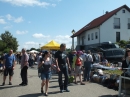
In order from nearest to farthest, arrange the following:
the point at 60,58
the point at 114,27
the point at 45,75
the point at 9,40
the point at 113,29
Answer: the point at 45,75 → the point at 60,58 → the point at 113,29 → the point at 114,27 → the point at 9,40

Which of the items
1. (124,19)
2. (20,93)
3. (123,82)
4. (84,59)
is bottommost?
(20,93)

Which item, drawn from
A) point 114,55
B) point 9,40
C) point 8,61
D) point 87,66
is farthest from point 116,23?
point 9,40

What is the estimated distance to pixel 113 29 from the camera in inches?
1581

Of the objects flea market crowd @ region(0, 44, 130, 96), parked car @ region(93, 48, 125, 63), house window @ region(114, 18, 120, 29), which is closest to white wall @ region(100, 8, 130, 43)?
house window @ region(114, 18, 120, 29)

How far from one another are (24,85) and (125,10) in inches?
1300

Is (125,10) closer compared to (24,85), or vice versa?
(24,85)

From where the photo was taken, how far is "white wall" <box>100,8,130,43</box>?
1564 inches

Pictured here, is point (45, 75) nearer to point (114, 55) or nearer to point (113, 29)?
point (114, 55)

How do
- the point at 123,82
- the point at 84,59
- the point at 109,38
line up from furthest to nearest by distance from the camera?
the point at 109,38 → the point at 84,59 → the point at 123,82

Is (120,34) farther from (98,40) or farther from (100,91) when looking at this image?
(100,91)

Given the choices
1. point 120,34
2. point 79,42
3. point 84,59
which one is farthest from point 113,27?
point 84,59

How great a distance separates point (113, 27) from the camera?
4019 centimetres

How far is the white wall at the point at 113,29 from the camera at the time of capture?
39.7 metres

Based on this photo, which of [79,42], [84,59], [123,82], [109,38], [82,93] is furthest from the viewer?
[79,42]
